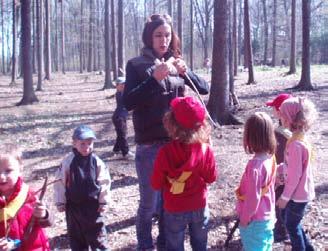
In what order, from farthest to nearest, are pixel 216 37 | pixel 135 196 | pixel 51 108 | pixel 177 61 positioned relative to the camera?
1. pixel 51 108
2. pixel 216 37
3. pixel 135 196
4. pixel 177 61

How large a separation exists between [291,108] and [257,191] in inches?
31.4

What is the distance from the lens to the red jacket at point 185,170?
10.9ft

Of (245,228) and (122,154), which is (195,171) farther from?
(122,154)

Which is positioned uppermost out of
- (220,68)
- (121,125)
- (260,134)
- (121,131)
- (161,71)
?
(220,68)

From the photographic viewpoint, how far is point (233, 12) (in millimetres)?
19719

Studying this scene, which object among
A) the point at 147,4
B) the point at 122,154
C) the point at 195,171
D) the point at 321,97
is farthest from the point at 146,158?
the point at 147,4

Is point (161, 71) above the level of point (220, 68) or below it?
below

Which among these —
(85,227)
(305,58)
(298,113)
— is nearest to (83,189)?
(85,227)

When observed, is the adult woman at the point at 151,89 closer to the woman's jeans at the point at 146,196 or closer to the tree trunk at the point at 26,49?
the woman's jeans at the point at 146,196

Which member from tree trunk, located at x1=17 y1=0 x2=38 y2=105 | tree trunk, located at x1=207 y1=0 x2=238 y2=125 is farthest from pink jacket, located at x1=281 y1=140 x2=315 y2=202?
tree trunk, located at x1=17 y1=0 x2=38 y2=105

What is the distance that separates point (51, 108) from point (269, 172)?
1455 centimetres

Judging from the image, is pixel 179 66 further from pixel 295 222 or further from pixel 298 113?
pixel 295 222

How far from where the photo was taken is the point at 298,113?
372 centimetres

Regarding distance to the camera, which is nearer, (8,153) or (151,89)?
(8,153)
